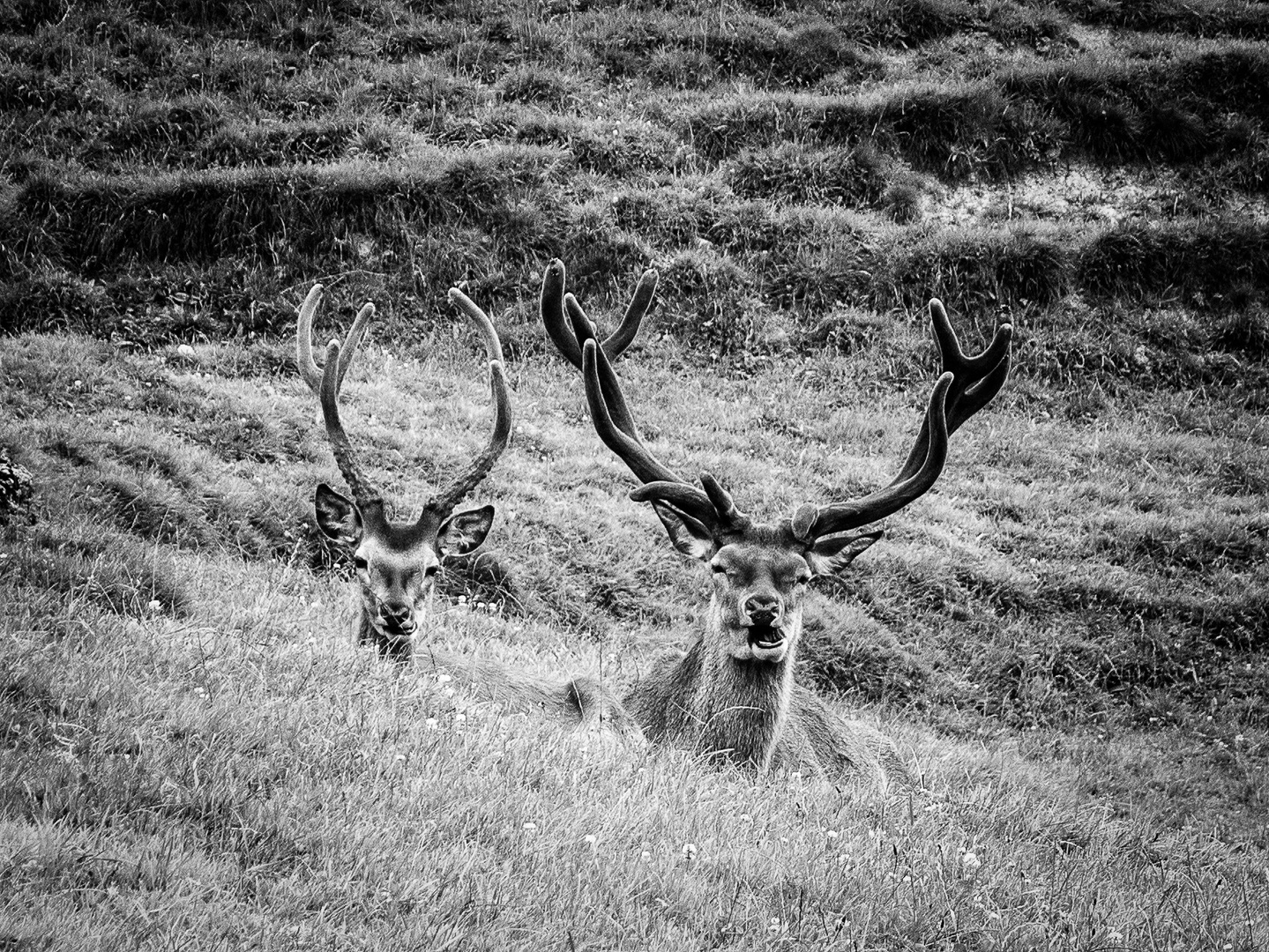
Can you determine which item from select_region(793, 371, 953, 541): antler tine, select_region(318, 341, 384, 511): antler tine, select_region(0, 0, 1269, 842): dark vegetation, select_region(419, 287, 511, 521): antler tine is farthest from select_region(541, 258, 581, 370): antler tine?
select_region(0, 0, 1269, 842): dark vegetation

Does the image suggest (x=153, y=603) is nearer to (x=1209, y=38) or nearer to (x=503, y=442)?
(x=503, y=442)

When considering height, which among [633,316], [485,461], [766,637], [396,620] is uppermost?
[633,316]

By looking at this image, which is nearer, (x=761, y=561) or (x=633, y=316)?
(x=761, y=561)

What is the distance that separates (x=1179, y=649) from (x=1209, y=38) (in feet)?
46.2

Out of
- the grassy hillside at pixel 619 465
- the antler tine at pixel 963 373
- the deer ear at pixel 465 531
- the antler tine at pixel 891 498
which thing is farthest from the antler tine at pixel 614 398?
the antler tine at pixel 963 373

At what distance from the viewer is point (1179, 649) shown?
446 inches

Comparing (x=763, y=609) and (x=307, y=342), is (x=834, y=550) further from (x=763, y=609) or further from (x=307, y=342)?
(x=307, y=342)

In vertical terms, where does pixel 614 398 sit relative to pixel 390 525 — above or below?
above

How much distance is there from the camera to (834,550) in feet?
26.7

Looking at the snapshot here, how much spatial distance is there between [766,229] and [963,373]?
8.39 metres

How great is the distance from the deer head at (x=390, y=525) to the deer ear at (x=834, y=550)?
7.20 feet

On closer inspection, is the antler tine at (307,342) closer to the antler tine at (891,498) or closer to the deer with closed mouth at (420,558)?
the deer with closed mouth at (420,558)

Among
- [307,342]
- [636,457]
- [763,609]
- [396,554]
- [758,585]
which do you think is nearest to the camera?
[763,609]

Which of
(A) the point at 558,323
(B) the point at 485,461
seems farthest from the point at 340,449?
(A) the point at 558,323
